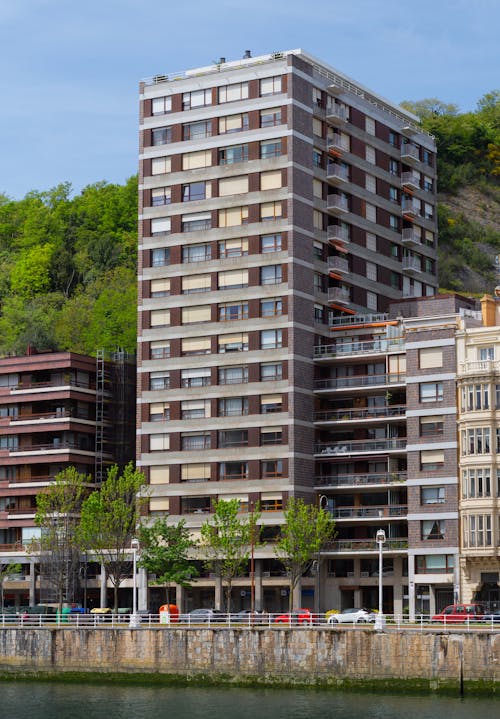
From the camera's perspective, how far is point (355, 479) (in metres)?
119

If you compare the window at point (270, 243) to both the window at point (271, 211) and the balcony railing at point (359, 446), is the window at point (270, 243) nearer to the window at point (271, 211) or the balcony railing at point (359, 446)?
the window at point (271, 211)

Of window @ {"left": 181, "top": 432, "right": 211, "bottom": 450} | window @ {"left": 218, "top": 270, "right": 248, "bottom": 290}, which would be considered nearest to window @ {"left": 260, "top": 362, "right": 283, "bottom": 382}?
window @ {"left": 181, "top": 432, "right": 211, "bottom": 450}

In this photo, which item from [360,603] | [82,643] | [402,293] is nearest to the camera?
[82,643]

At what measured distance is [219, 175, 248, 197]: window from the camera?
12431 centimetres

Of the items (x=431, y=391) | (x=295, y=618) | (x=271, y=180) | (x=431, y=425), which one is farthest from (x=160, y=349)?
(x=295, y=618)

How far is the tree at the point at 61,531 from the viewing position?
121250mm

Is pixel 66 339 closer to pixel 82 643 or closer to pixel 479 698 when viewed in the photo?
pixel 82 643

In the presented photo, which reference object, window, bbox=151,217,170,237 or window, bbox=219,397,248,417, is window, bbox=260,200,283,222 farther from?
window, bbox=219,397,248,417

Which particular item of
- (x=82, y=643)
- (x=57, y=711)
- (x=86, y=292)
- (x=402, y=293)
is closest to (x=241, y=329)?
(x=402, y=293)

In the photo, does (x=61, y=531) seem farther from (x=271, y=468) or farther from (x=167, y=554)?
(x=271, y=468)

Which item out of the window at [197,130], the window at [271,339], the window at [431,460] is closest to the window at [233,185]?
the window at [197,130]

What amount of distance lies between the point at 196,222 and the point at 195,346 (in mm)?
11118

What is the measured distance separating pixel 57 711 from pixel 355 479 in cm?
4657

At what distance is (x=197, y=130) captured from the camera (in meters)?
128
